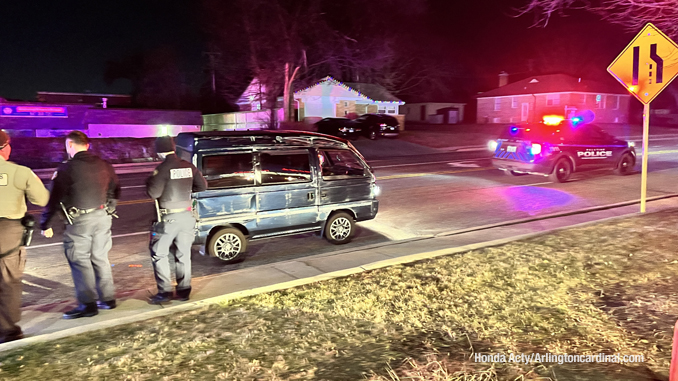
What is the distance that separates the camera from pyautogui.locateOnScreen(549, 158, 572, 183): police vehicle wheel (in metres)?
14.3

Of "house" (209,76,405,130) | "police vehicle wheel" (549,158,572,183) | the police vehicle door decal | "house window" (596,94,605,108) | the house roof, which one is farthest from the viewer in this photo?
"house window" (596,94,605,108)

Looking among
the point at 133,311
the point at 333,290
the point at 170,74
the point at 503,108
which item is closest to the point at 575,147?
the point at 333,290

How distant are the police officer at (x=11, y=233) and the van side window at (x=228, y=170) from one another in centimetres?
254

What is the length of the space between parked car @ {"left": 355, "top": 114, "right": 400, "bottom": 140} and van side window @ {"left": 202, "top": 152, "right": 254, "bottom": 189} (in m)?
23.2

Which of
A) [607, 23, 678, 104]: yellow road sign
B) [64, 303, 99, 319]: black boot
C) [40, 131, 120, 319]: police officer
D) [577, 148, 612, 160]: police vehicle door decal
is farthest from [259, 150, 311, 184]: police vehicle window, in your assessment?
[577, 148, 612, 160]: police vehicle door decal

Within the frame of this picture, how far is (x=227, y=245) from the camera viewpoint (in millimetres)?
7102

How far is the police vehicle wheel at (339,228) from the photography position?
316 inches

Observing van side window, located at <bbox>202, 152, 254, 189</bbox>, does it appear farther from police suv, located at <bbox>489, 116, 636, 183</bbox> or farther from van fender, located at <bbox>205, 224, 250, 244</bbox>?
police suv, located at <bbox>489, 116, 636, 183</bbox>

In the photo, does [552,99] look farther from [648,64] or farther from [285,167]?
[285,167]

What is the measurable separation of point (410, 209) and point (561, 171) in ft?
20.0

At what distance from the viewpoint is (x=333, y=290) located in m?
5.53

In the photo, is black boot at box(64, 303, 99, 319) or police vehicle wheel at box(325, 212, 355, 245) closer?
black boot at box(64, 303, 99, 319)

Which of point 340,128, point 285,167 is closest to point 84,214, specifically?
point 285,167

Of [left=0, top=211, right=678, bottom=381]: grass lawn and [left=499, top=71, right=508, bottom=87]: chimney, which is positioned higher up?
[left=499, top=71, right=508, bottom=87]: chimney
